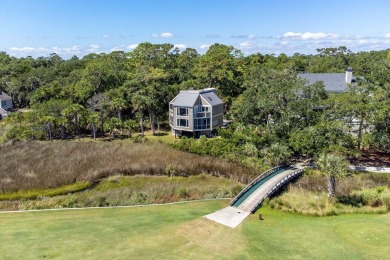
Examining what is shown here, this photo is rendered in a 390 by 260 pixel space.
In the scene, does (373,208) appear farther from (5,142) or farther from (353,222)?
(5,142)

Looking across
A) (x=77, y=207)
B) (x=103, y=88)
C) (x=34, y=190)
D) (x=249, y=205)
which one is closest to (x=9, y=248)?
(x=77, y=207)

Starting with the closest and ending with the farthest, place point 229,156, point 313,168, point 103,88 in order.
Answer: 1. point 313,168
2. point 229,156
3. point 103,88

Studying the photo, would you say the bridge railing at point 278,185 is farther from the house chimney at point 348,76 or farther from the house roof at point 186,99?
the house chimney at point 348,76

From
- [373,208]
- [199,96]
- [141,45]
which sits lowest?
[373,208]

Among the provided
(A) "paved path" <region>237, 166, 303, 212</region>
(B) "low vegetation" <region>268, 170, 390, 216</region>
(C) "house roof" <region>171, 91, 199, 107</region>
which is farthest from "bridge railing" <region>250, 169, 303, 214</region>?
(C) "house roof" <region>171, 91, 199, 107</region>

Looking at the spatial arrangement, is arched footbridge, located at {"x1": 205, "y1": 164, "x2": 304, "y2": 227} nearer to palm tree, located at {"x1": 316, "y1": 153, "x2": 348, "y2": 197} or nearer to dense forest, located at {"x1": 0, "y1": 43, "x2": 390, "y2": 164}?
dense forest, located at {"x1": 0, "y1": 43, "x2": 390, "y2": 164}

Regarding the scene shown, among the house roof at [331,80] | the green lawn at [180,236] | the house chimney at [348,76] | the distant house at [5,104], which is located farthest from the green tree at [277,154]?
the distant house at [5,104]

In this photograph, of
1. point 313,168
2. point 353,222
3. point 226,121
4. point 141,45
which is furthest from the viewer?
point 141,45
